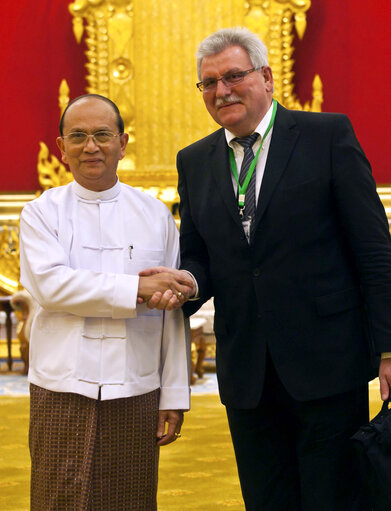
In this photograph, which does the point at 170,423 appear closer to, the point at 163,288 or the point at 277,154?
the point at 163,288

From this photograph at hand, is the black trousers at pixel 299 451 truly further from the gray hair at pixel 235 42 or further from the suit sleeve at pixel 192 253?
the gray hair at pixel 235 42

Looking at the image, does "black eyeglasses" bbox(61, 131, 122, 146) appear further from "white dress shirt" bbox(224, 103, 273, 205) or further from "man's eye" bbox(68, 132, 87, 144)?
"white dress shirt" bbox(224, 103, 273, 205)

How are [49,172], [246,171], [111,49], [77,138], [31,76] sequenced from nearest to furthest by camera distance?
[77,138] < [246,171] < [49,172] < [111,49] < [31,76]

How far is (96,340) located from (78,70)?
624 cm

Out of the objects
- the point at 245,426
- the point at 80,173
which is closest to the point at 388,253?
the point at 245,426

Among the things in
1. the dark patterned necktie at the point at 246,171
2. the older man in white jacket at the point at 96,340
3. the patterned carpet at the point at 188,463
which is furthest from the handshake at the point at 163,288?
the patterned carpet at the point at 188,463

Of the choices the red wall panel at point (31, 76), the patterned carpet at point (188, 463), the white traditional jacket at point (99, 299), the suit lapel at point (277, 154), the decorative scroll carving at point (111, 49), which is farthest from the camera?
the red wall panel at point (31, 76)

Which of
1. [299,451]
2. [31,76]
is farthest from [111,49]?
[299,451]

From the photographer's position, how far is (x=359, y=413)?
7.25 ft

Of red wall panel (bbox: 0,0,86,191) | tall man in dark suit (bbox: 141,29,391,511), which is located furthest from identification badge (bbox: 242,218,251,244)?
red wall panel (bbox: 0,0,86,191)

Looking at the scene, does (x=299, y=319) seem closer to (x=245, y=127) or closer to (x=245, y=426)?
(x=245, y=426)

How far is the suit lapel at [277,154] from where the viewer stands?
2191 millimetres

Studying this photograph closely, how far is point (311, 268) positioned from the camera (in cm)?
217

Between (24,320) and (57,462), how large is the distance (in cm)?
476
